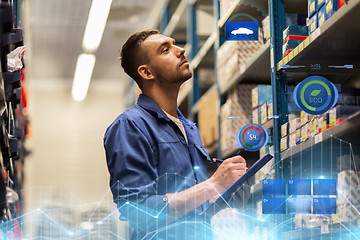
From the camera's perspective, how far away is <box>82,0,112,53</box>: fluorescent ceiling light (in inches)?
254

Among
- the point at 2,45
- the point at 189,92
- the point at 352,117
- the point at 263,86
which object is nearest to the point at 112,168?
the point at 2,45

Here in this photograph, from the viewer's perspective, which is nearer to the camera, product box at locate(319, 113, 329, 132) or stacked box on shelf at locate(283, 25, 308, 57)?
product box at locate(319, 113, 329, 132)

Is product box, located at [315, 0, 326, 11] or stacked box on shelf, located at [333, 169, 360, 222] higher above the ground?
product box, located at [315, 0, 326, 11]

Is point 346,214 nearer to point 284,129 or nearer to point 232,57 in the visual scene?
point 284,129

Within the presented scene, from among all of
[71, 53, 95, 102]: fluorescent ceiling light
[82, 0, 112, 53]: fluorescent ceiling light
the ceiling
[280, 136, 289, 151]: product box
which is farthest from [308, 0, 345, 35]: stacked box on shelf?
[71, 53, 95, 102]: fluorescent ceiling light

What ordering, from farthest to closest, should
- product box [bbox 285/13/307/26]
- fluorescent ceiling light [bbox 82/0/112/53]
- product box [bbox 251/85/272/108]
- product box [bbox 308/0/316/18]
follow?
fluorescent ceiling light [bbox 82/0/112/53]
product box [bbox 251/85/272/108]
product box [bbox 285/13/307/26]
product box [bbox 308/0/316/18]

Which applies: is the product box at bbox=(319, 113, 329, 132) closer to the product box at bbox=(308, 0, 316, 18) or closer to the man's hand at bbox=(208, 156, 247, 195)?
the product box at bbox=(308, 0, 316, 18)

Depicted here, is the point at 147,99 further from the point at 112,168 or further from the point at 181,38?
the point at 181,38

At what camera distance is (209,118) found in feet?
15.5

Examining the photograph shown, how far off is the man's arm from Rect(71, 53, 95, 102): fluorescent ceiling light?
770 cm

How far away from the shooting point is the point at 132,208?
1.58m

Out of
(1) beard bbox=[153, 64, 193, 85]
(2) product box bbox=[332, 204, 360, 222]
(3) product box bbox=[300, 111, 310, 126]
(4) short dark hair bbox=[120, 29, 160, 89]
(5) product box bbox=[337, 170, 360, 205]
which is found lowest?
(2) product box bbox=[332, 204, 360, 222]

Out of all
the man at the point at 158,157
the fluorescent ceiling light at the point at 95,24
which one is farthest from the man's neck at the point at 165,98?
the fluorescent ceiling light at the point at 95,24

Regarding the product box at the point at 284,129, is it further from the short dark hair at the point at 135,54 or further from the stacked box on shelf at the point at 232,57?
the stacked box on shelf at the point at 232,57
